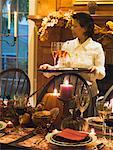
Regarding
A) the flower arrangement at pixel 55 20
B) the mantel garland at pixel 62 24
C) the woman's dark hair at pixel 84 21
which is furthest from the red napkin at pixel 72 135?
the flower arrangement at pixel 55 20

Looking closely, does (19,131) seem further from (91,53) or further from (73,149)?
(91,53)

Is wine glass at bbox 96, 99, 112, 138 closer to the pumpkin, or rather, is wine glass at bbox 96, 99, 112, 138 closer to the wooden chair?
the pumpkin

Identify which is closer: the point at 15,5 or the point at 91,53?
the point at 91,53

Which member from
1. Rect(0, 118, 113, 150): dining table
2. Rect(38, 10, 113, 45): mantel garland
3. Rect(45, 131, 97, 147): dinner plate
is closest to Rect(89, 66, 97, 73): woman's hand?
Rect(38, 10, 113, 45): mantel garland

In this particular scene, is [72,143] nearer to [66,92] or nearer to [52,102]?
[66,92]

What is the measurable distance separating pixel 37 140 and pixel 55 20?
260cm

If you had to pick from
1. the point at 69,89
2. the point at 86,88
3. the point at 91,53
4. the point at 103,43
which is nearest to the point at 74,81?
the point at 86,88

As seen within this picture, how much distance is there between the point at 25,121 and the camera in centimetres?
190

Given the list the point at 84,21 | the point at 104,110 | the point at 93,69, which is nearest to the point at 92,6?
the point at 84,21

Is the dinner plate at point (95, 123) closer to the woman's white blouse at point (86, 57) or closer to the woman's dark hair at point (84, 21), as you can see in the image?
the woman's white blouse at point (86, 57)

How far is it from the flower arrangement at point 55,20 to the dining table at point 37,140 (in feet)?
7.86

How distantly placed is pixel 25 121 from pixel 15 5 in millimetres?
3101

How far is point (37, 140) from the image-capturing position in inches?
Answer: 66.1

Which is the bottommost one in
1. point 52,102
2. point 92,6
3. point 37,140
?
point 37,140
